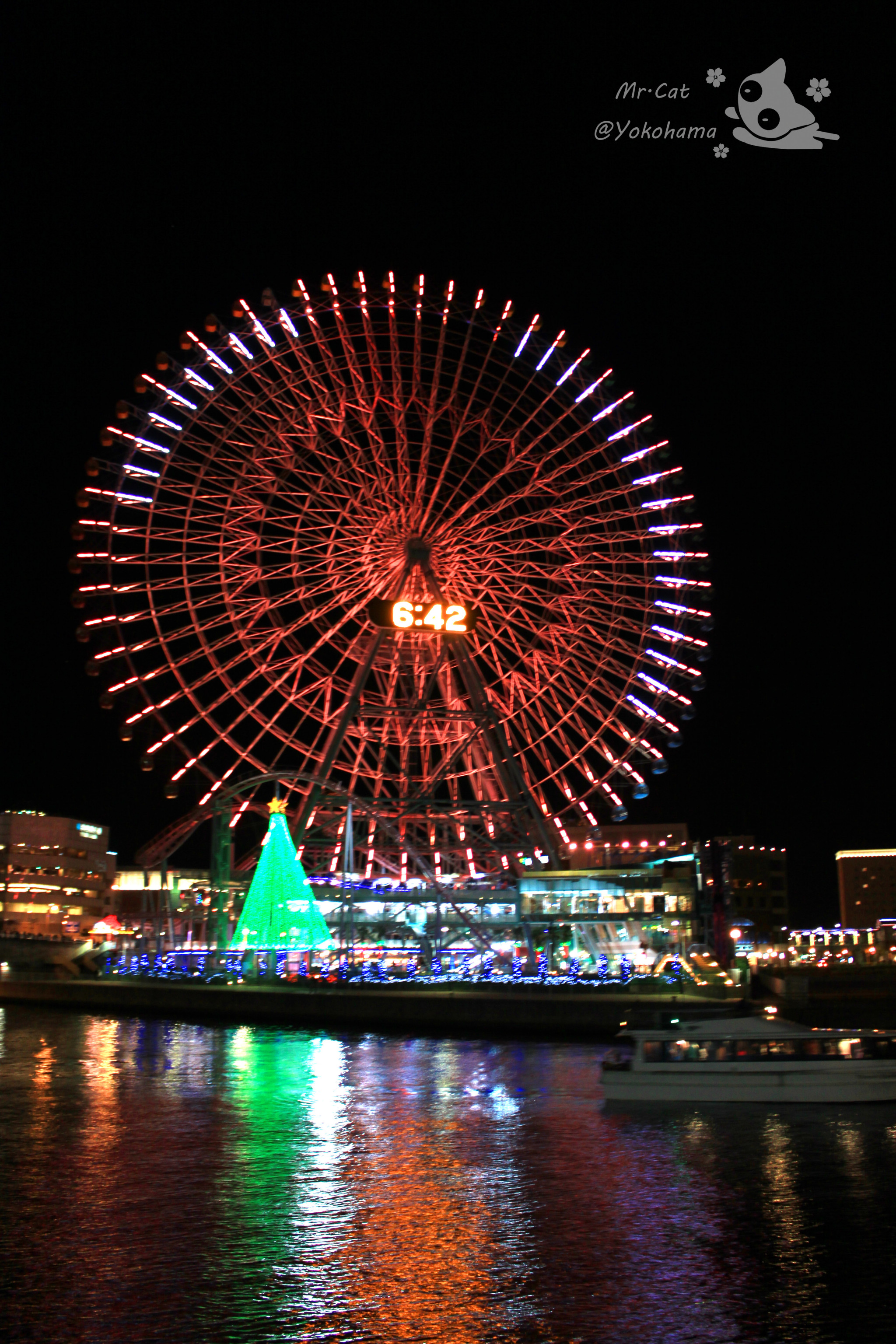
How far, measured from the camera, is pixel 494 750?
1965 inches

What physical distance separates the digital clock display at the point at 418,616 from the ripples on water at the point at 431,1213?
1968 cm

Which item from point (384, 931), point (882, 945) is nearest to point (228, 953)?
point (384, 931)

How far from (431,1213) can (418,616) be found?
30.9 m

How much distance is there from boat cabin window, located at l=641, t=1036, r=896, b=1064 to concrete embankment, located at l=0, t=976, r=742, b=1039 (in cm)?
691

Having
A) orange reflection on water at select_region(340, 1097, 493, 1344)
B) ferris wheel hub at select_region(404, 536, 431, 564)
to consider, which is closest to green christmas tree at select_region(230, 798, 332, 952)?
ferris wheel hub at select_region(404, 536, 431, 564)

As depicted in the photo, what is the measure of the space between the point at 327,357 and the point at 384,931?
22912 mm

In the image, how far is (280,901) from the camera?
2010 inches

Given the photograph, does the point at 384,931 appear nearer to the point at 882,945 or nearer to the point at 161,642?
the point at 161,642

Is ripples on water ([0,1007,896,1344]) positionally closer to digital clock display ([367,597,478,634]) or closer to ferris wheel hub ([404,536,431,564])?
digital clock display ([367,597,478,634])

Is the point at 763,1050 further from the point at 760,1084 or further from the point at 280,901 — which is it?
the point at 280,901

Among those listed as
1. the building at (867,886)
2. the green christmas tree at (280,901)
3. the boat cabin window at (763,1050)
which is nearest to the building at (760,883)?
the building at (867,886)

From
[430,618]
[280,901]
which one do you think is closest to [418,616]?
[430,618]

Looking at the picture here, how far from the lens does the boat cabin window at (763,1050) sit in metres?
28.2

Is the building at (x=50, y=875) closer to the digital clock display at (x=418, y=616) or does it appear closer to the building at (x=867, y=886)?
the digital clock display at (x=418, y=616)
